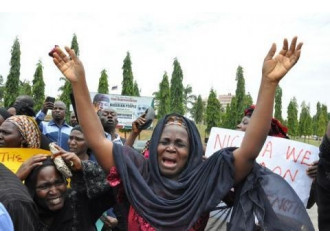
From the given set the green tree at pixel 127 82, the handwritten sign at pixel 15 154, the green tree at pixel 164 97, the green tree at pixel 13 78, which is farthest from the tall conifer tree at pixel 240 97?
the handwritten sign at pixel 15 154

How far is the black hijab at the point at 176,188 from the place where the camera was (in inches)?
76.9

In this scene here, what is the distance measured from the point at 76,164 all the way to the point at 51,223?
1.35 feet

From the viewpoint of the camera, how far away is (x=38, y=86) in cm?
2689

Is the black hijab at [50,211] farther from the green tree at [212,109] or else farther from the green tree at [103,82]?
the green tree at [212,109]

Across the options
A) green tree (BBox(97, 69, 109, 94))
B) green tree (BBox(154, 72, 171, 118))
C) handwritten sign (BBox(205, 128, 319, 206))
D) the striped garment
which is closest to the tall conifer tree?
green tree (BBox(154, 72, 171, 118))

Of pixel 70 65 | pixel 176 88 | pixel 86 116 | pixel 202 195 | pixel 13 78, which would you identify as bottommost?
pixel 202 195

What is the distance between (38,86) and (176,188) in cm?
2660

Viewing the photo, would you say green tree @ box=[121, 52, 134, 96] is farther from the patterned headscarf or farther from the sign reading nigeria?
the patterned headscarf

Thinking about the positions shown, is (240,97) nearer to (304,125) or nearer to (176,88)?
(176,88)

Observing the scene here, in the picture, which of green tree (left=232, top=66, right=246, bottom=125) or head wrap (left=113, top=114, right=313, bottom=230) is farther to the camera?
green tree (left=232, top=66, right=246, bottom=125)

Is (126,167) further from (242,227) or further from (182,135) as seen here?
(242,227)

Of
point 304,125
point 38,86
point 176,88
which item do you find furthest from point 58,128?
point 304,125

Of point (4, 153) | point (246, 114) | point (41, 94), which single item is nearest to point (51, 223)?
point (4, 153)

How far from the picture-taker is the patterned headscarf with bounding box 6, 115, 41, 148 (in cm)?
310
